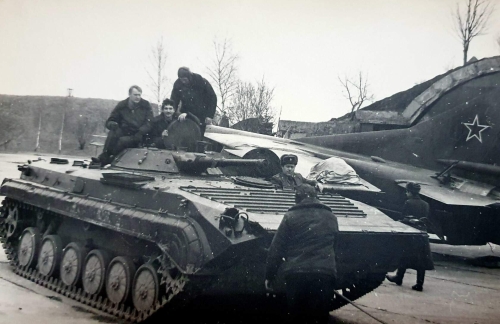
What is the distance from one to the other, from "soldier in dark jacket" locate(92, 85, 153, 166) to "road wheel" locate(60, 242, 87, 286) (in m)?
1.43

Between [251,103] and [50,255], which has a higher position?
[251,103]

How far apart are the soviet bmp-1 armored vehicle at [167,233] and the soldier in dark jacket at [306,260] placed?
21.0 inches

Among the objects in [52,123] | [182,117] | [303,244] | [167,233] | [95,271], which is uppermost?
[182,117]

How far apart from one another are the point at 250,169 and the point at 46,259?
10.5ft

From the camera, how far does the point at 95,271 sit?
797cm

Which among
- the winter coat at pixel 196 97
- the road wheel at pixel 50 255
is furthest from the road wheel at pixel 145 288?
the winter coat at pixel 196 97

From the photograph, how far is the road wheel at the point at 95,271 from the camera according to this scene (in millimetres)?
7809

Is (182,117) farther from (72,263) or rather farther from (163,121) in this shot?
(72,263)

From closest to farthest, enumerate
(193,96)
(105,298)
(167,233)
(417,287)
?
(167,233) < (105,298) < (417,287) < (193,96)

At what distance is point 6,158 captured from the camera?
94.1 feet

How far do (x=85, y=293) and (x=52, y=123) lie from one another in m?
19.2

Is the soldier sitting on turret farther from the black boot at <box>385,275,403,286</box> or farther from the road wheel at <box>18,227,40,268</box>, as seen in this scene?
the black boot at <box>385,275,403,286</box>

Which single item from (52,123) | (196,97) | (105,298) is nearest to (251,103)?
(52,123)

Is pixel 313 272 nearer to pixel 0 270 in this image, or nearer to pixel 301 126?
pixel 0 270
